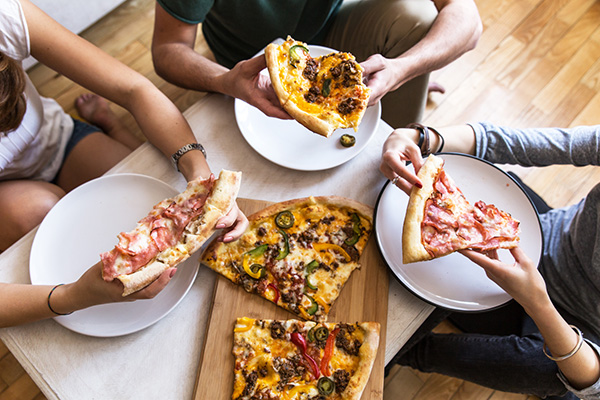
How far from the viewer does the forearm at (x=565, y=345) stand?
169cm

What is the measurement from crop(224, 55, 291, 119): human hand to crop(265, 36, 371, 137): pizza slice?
4 centimetres

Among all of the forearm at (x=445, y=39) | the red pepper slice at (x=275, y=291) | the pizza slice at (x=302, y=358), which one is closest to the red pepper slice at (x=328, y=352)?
the pizza slice at (x=302, y=358)

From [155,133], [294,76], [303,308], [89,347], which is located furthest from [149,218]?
[294,76]

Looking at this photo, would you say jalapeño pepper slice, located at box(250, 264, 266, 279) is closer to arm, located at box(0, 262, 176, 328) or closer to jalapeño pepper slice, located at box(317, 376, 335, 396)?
arm, located at box(0, 262, 176, 328)

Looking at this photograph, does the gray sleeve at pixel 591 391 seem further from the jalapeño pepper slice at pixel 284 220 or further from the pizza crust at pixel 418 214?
the jalapeño pepper slice at pixel 284 220

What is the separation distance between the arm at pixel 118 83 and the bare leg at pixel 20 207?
2.01 ft

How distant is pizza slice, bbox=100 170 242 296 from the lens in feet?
5.05

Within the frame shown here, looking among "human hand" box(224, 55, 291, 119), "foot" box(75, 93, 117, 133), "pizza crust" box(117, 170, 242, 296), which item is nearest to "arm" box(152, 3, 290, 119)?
"human hand" box(224, 55, 291, 119)

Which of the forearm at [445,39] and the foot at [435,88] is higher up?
the forearm at [445,39]

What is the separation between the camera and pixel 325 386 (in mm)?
1663

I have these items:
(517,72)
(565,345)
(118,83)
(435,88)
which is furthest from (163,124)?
(517,72)

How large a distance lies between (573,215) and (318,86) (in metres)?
1.44

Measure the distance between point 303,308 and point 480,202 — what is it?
0.88 m

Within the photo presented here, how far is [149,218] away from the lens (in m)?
1.71
